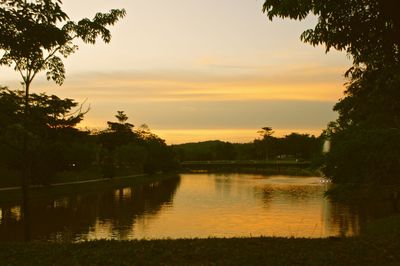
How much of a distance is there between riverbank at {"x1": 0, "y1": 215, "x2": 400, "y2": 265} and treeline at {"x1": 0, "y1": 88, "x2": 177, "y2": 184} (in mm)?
4299

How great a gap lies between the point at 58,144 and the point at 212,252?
19.7 metres

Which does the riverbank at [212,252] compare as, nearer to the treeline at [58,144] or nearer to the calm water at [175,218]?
the treeline at [58,144]

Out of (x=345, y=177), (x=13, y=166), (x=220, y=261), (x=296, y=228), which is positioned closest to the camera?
(x=220, y=261)

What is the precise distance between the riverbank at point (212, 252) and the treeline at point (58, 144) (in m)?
4.30

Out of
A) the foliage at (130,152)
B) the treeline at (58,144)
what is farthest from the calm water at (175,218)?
the foliage at (130,152)

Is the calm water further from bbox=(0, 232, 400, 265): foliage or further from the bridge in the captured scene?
the bridge

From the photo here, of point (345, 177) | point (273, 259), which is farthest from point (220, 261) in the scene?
point (345, 177)

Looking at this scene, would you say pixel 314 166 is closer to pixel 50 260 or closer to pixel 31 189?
pixel 50 260

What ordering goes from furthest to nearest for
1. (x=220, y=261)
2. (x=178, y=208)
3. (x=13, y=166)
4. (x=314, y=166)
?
(x=13, y=166)
(x=178, y=208)
(x=314, y=166)
(x=220, y=261)

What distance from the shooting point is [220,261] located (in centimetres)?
1092

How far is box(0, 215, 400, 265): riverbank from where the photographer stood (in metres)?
11.0

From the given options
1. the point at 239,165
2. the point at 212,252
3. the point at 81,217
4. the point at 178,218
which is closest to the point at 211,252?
the point at 212,252

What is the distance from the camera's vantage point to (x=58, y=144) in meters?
29.0

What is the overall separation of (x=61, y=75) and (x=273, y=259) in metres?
11.2
